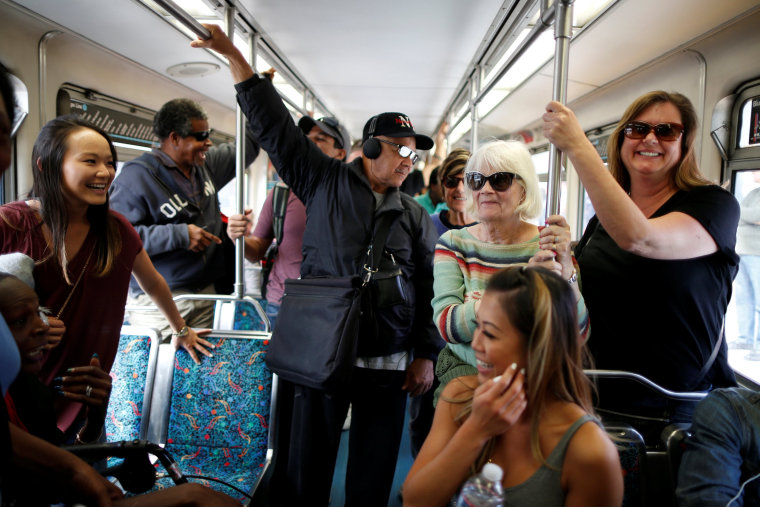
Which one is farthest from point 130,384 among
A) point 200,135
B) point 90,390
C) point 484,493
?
point 484,493

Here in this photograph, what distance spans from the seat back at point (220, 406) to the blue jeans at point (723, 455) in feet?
5.58

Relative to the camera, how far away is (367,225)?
7.14 feet

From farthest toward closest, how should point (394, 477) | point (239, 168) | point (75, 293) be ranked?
point (394, 477), point (239, 168), point (75, 293)

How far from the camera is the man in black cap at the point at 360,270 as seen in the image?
214 centimetres

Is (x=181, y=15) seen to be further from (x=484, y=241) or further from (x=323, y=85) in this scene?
(x=323, y=85)

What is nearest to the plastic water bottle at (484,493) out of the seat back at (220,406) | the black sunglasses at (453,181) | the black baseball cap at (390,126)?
the seat back at (220,406)

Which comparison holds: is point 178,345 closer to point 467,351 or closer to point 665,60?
point 467,351

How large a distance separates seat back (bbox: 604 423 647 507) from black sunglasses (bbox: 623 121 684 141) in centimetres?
103

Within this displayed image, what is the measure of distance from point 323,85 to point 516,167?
4.10 metres

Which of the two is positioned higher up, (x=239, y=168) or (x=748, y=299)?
(x=239, y=168)

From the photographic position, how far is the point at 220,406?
233cm

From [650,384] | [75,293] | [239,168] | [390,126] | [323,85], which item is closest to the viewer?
[650,384]

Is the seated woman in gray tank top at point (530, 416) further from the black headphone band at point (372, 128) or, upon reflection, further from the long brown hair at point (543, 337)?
the black headphone band at point (372, 128)

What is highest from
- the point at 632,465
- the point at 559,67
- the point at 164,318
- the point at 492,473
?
the point at 559,67
